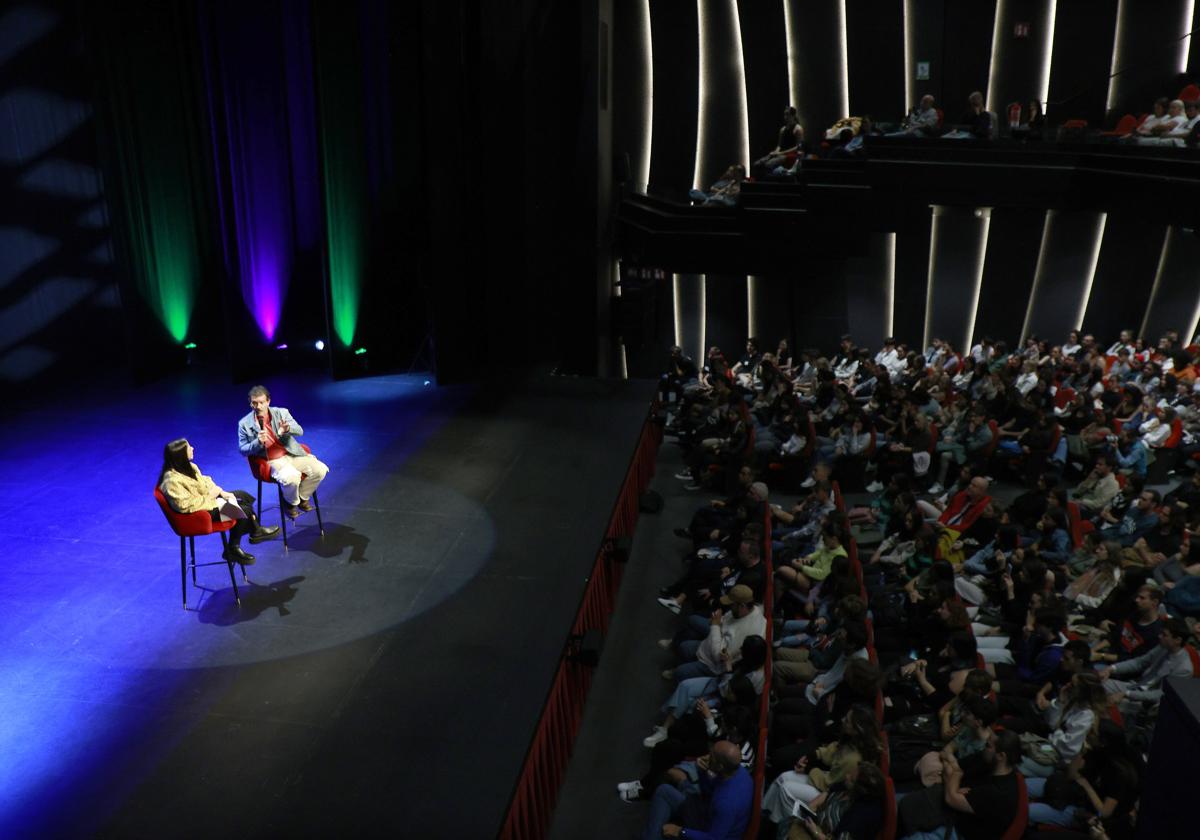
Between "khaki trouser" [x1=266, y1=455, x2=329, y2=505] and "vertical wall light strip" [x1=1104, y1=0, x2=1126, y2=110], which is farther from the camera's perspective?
"vertical wall light strip" [x1=1104, y1=0, x2=1126, y2=110]

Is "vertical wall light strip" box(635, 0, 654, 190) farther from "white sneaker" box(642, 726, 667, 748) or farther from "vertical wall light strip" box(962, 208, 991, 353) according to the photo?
"white sneaker" box(642, 726, 667, 748)

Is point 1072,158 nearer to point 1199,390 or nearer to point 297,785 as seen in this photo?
point 1199,390

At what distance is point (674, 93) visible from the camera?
48.4ft

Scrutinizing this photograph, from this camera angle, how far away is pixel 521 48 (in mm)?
11188

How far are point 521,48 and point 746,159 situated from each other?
498cm

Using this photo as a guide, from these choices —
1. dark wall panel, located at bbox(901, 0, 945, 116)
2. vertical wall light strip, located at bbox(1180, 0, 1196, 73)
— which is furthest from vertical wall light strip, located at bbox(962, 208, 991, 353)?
vertical wall light strip, located at bbox(1180, 0, 1196, 73)

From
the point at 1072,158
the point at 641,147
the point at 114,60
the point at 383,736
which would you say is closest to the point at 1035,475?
the point at 1072,158

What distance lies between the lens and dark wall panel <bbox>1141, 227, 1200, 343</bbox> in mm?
13766

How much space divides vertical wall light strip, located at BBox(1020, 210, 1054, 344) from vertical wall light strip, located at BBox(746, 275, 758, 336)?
430 cm

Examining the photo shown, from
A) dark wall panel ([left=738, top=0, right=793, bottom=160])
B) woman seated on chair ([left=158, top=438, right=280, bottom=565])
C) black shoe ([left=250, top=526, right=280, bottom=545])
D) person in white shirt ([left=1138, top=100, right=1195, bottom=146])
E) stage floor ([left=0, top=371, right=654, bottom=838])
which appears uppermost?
dark wall panel ([left=738, top=0, right=793, bottom=160])

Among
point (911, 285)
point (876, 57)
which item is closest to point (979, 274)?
point (911, 285)

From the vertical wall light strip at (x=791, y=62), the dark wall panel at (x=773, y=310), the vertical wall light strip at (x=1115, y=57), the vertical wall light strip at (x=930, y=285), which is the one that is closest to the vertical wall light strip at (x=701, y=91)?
the vertical wall light strip at (x=791, y=62)

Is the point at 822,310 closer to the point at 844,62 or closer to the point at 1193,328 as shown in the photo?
the point at 844,62

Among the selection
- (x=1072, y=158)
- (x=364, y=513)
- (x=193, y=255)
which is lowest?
(x=364, y=513)
